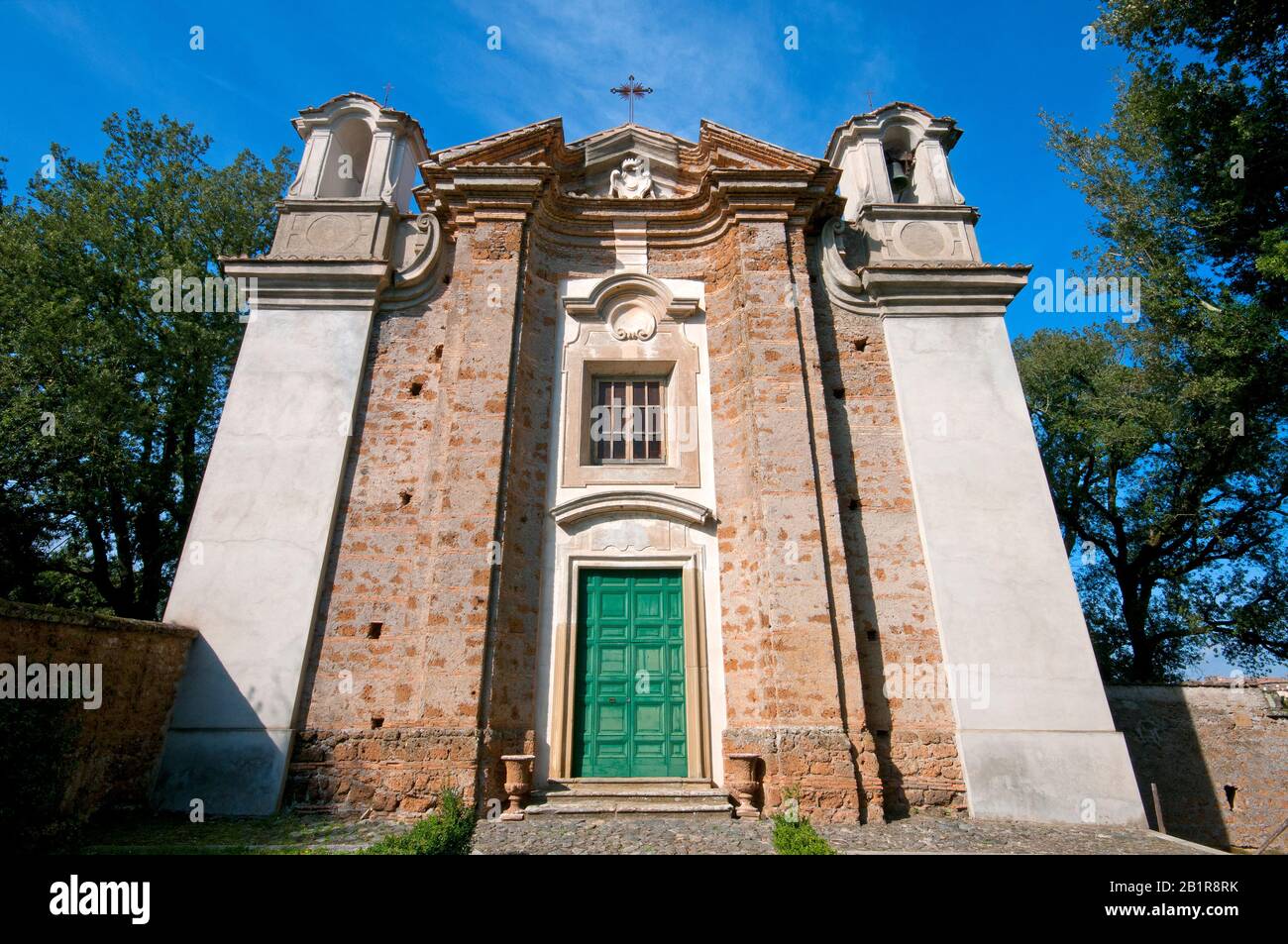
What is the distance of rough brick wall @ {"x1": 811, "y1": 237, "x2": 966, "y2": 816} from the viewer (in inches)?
346

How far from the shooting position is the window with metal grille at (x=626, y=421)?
10.8 m

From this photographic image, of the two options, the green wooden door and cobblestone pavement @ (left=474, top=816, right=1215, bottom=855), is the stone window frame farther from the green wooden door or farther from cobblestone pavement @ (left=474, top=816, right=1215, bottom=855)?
cobblestone pavement @ (left=474, top=816, right=1215, bottom=855)

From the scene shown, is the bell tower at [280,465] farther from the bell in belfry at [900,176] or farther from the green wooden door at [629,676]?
the bell in belfry at [900,176]

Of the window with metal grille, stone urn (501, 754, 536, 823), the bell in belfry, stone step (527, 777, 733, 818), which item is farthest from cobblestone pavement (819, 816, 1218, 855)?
the bell in belfry

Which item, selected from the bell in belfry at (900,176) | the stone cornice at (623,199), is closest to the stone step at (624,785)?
the stone cornice at (623,199)

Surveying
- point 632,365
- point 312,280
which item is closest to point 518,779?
point 632,365

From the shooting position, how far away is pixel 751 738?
8.53 meters

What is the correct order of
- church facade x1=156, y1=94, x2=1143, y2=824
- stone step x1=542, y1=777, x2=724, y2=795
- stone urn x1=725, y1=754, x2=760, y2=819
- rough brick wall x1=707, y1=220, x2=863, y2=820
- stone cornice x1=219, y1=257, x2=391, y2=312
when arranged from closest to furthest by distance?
stone urn x1=725, y1=754, x2=760, y2=819 → rough brick wall x1=707, y1=220, x2=863, y2=820 → stone step x1=542, y1=777, x2=724, y2=795 → church facade x1=156, y1=94, x2=1143, y2=824 → stone cornice x1=219, y1=257, x2=391, y2=312

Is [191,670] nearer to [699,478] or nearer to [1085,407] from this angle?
[699,478]

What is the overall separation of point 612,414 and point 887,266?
5.14 m

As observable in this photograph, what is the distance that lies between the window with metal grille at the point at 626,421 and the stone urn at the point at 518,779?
14.9 feet

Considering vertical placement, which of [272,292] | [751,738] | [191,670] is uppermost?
[272,292]

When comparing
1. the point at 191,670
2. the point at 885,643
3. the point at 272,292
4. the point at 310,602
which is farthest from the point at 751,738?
the point at 272,292

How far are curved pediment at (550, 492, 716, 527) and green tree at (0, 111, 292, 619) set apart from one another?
1126 centimetres
